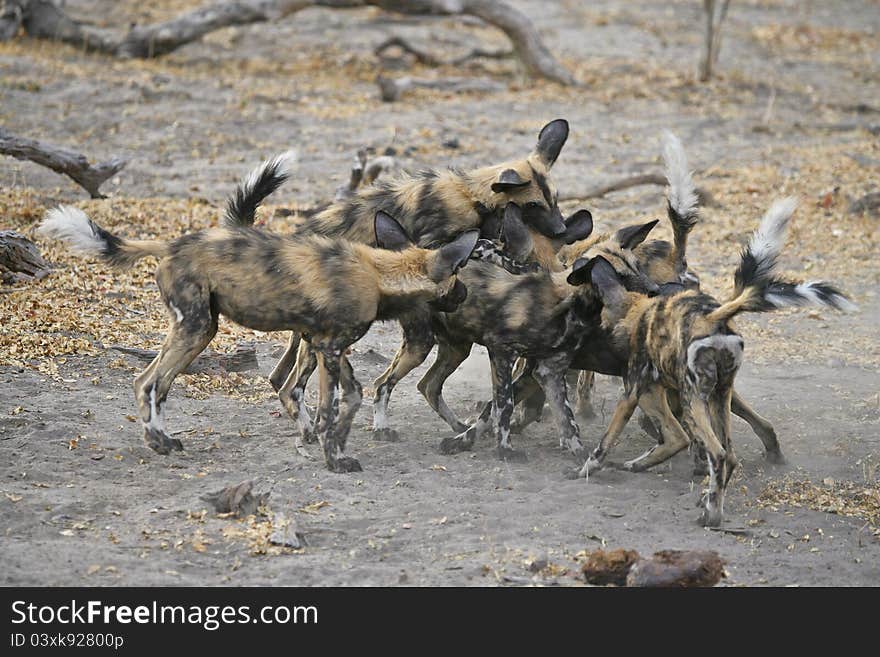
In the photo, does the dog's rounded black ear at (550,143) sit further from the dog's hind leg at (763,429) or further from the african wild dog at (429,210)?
the dog's hind leg at (763,429)

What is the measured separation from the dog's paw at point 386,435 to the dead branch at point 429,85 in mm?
7906

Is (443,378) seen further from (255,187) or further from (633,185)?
(633,185)

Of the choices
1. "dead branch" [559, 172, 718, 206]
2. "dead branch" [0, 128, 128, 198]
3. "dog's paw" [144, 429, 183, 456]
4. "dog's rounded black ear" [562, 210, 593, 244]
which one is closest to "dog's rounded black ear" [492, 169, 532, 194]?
"dog's rounded black ear" [562, 210, 593, 244]

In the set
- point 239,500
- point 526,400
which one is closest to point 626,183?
point 526,400

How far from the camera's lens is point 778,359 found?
7.82 metres

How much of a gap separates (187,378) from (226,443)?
925mm

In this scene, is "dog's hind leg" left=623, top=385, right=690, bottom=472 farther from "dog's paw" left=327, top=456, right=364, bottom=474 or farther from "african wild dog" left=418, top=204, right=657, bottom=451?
"dog's paw" left=327, top=456, right=364, bottom=474

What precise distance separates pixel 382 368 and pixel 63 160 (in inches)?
135

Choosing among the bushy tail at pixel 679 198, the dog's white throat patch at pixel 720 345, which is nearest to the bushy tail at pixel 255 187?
the bushy tail at pixel 679 198

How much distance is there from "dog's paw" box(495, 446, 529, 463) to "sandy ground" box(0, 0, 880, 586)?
77 mm

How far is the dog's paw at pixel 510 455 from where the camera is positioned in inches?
242

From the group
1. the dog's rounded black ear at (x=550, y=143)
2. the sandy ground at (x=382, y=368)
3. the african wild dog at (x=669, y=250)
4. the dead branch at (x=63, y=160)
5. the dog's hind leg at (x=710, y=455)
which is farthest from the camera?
the dead branch at (x=63, y=160)

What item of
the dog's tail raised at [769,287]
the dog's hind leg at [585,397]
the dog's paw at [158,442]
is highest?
the dog's tail raised at [769,287]
